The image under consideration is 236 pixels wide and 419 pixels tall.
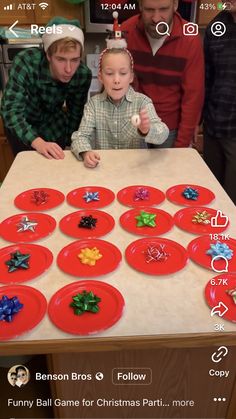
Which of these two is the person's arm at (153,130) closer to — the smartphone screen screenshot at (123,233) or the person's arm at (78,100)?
the smartphone screen screenshot at (123,233)

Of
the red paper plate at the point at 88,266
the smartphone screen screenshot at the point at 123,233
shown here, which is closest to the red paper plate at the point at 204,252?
the smartphone screen screenshot at the point at 123,233

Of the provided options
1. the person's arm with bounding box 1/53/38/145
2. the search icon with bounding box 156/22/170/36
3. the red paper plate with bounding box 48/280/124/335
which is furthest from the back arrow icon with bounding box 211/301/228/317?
the search icon with bounding box 156/22/170/36

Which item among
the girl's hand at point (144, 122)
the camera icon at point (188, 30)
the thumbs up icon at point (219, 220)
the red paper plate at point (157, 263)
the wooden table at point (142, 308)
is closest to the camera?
the wooden table at point (142, 308)

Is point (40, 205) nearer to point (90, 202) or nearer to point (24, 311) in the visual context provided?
point (90, 202)

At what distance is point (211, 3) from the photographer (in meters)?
1.34

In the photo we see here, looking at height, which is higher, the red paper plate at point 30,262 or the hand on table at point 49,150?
the hand on table at point 49,150

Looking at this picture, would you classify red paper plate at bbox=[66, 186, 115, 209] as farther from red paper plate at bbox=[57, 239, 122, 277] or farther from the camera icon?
the camera icon

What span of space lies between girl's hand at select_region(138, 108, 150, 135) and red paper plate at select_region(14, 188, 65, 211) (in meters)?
0.26

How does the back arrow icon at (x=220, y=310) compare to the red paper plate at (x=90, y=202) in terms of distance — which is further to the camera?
the red paper plate at (x=90, y=202)

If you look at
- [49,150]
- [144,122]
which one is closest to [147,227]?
[144,122]

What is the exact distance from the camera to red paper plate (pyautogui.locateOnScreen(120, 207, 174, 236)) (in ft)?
2.09

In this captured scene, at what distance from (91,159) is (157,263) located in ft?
1.39

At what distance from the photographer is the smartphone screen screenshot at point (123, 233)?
475 millimetres

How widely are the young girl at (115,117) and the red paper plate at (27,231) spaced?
27cm
